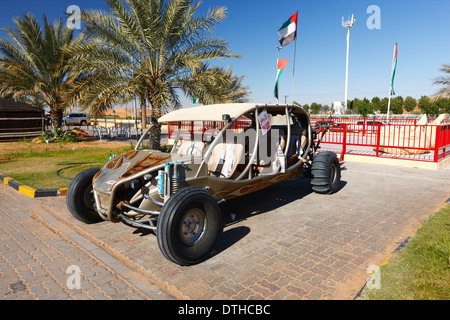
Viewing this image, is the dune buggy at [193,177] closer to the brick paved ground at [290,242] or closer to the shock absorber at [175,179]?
the shock absorber at [175,179]

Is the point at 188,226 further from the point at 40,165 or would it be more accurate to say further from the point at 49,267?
the point at 40,165

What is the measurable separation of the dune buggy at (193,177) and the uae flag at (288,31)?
7.95 metres

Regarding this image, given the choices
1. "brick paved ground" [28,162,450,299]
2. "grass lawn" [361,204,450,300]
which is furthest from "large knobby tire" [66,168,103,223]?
"grass lawn" [361,204,450,300]

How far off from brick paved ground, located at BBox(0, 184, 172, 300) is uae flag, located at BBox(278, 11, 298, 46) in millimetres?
11662

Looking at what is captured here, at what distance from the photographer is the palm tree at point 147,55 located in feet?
34.7

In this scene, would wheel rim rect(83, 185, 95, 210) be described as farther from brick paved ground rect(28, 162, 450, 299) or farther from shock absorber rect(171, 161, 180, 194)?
shock absorber rect(171, 161, 180, 194)

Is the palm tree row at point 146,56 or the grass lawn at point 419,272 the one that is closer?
the grass lawn at point 419,272

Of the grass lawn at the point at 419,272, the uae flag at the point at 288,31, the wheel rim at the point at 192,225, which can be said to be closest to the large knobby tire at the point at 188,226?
the wheel rim at the point at 192,225

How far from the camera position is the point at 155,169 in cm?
398

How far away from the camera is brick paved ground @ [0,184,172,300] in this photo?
10.3ft

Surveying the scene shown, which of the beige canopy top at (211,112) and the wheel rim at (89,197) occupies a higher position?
the beige canopy top at (211,112)

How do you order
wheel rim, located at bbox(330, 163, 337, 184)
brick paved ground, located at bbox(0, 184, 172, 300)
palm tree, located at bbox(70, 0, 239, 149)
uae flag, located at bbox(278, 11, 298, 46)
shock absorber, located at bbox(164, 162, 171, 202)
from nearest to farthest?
brick paved ground, located at bbox(0, 184, 172, 300), shock absorber, located at bbox(164, 162, 171, 202), wheel rim, located at bbox(330, 163, 337, 184), palm tree, located at bbox(70, 0, 239, 149), uae flag, located at bbox(278, 11, 298, 46)

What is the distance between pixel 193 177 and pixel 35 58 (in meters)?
15.9
